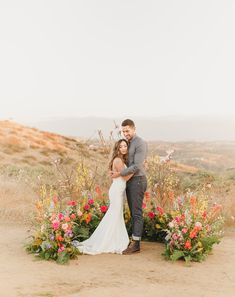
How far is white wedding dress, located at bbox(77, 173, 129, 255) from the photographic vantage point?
844cm

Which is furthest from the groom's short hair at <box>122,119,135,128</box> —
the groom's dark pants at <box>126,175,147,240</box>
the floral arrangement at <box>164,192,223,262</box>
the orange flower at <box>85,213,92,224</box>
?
the orange flower at <box>85,213,92,224</box>

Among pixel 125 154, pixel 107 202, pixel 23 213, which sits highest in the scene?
pixel 125 154

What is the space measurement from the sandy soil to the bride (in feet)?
0.75

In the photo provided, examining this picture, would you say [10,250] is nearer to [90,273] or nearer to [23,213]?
[90,273]

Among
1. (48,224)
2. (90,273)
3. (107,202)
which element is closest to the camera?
(90,273)

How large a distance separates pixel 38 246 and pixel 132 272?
166 cm

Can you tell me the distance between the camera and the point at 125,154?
27.8 feet

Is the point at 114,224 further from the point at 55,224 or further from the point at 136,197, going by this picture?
the point at 55,224

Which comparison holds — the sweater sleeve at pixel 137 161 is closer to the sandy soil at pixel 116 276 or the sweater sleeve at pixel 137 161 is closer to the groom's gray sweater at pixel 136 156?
the groom's gray sweater at pixel 136 156

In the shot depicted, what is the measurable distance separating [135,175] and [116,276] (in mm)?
1786

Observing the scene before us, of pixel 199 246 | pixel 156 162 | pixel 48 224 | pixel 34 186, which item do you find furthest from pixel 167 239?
pixel 34 186

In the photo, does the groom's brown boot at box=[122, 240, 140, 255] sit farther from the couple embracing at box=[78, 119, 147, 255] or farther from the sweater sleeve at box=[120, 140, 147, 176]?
the sweater sleeve at box=[120, 140, 147, 176]

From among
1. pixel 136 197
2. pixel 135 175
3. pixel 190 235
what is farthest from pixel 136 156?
pixel 190 235

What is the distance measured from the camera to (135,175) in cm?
A: 834
